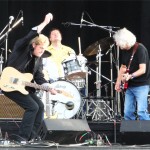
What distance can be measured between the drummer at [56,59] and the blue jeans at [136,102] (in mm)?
1906

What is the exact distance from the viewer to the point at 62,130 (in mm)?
6793

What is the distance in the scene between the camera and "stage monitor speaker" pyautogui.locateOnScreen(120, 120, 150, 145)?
7.10m

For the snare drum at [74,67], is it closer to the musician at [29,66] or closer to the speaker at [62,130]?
the musician at [29,66]

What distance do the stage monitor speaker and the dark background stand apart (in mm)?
4384

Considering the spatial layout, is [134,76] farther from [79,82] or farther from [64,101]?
[79,82]

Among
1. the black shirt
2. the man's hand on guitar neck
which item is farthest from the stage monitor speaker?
the black shirt

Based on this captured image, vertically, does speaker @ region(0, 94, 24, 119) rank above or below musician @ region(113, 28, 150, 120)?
below

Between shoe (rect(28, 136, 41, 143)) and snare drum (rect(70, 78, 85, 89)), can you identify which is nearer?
shoe (rect(28, 136, 41, 143))

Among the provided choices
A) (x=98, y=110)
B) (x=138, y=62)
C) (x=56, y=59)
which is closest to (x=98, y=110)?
(x=98, y=110)

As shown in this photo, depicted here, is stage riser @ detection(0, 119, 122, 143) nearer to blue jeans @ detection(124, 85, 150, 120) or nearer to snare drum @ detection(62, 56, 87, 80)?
blue jeans @ detection(124, 85, 150, 120)

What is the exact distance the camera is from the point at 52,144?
6551 millimetres

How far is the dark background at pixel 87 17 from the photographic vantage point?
38.2ft

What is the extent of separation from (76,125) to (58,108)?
2481 mm

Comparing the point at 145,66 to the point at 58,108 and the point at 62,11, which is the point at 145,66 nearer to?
the point at 58,108
